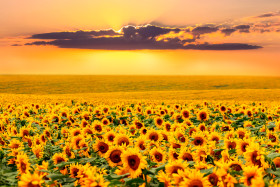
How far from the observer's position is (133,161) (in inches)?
162

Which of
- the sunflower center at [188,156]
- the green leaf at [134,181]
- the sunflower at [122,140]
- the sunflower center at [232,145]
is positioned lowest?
the sunflower center at [188,156]

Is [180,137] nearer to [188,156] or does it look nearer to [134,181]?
[188,156]

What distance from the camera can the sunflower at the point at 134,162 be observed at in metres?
3.99

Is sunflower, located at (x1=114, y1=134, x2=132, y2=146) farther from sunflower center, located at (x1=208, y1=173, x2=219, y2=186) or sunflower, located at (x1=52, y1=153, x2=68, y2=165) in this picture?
sunflower center, located at (x1=208, y1=173, x2=219, y2=186)

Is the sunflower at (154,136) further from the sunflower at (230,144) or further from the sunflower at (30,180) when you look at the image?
the sunflower at (30,180)

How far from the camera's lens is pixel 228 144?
553cm

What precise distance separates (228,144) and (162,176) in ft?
7.59

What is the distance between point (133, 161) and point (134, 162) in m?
0.02

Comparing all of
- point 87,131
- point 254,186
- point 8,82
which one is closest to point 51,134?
point 87,131

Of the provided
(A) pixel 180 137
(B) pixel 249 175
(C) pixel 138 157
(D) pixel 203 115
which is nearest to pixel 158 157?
(C) pixel 138 157

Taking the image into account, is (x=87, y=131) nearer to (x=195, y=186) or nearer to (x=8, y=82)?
(x=195, y=186)

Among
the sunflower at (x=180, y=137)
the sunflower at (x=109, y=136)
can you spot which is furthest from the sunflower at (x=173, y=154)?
the sunflower at (x=109, y=136)

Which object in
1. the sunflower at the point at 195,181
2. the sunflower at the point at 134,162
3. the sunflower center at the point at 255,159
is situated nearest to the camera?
the sunflower at the point at 195,181

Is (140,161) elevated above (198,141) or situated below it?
above
